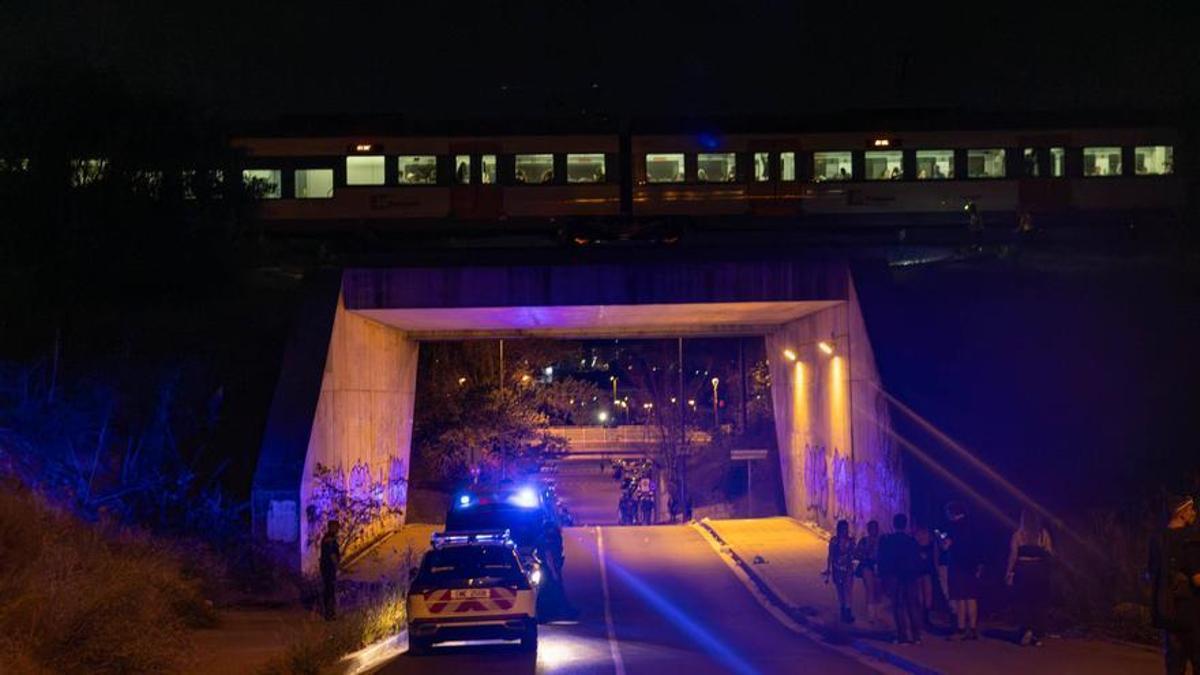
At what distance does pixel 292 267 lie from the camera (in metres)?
32.5

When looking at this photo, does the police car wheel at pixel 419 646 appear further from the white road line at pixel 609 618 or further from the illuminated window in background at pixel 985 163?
the illuminated window in background at pixel 985 163

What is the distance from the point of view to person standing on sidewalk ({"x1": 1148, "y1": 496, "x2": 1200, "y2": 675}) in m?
9.44

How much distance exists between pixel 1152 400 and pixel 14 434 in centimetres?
2131

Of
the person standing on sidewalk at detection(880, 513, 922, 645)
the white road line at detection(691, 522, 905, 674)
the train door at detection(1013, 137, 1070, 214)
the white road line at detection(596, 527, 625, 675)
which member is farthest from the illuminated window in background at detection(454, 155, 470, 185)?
the person standing on sidewalk at detection(880, 513, 922, 645)

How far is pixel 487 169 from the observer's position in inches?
1293

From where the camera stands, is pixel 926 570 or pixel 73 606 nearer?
pixel 73 606

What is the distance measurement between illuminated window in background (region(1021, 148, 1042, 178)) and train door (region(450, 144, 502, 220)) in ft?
46.6

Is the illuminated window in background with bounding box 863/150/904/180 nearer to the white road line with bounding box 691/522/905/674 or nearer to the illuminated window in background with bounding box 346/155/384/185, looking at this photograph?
the white road line with bounding box 691/522/905/674

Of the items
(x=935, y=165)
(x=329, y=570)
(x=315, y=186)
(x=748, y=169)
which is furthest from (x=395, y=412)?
(x=935, y=165)

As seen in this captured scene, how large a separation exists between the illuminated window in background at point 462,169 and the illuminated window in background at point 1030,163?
14973 mm

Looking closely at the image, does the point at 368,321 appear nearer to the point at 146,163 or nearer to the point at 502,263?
the point at 502,263

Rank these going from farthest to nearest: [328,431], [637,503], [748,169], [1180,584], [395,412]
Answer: [637,503] → [395,412] → [748,169] → [328,431] → [1180,584]

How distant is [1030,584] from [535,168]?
68.9 feet

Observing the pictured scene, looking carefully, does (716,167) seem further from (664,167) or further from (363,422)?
(363,422)
